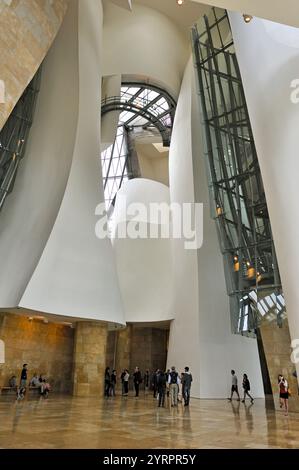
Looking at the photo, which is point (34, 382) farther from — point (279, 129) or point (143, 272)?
point (279, 129)

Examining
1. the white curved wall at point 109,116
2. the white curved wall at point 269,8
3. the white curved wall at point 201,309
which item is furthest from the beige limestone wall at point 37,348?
the white curved wall at point 269,8

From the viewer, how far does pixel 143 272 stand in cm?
2023

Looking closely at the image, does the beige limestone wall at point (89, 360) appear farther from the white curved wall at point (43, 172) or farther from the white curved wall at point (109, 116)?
the white curved wall at point (109, 116)

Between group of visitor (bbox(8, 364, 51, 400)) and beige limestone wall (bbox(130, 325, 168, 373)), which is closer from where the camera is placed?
group of visitor (bbox(8, 364, 51, 400))

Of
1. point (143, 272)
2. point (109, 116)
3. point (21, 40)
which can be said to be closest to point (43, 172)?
A: point (21, 40)

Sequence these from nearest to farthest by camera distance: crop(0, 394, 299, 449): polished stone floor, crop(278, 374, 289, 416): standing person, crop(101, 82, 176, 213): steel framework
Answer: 1. crop(0, 394, 299, 449): polished stone floor
2. crop(278, 374, 289, 416): standing person
3. crop(101, 82, 176, 213): steel framework

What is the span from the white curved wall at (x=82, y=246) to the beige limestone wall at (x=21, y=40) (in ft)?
17.0

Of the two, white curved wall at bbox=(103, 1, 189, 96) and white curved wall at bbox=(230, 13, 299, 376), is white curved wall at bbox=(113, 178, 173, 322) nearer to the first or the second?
white curved wall at bbox=(103, 1, 189, 96)

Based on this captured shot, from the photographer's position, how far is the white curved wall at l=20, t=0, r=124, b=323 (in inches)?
512

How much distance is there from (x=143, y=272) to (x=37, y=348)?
22.1 ft

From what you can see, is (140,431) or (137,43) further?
(137,43)

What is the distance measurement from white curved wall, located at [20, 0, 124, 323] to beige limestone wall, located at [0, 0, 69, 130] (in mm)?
5174

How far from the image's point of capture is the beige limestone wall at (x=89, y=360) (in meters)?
14.4

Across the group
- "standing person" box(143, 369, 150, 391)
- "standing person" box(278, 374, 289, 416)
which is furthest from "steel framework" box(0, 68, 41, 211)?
"standing person" box(143, 369, 150, 391)
